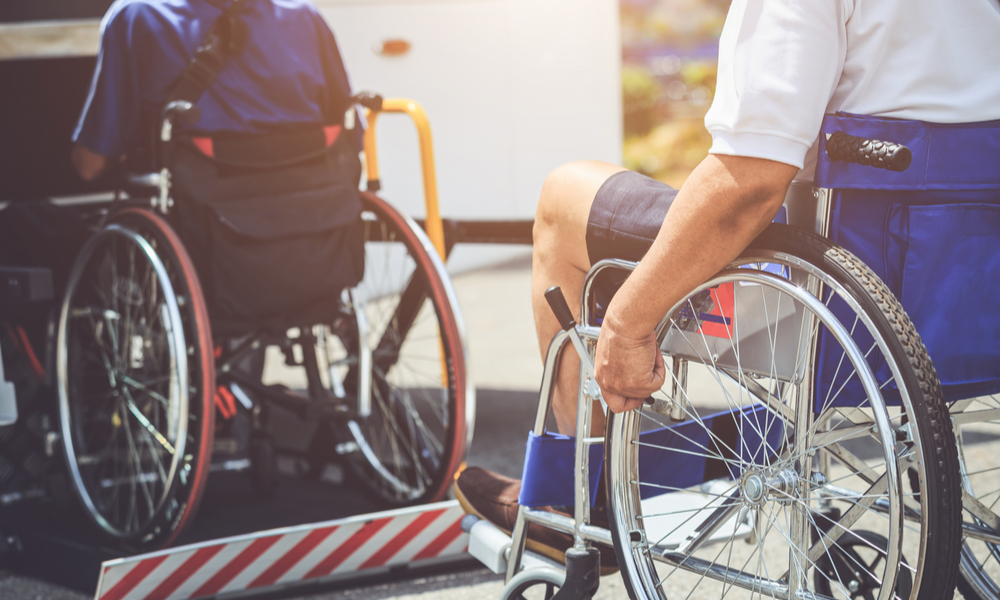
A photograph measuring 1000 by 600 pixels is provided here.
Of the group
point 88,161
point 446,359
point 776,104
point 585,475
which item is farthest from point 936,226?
point 88,161

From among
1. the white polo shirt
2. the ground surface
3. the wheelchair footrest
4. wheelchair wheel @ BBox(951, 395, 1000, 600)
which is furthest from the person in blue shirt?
wheelchair wheel @ BBox(951, 395, 1000, 600)

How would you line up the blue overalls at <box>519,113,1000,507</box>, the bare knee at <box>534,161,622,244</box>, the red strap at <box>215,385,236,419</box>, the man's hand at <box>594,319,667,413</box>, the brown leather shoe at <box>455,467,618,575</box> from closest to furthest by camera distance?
1. the blue overalls at <box>519,113,1000,507</box>
2. the man's hand at <box>594,319,667,413</box>
3. the bare knee at <box>534,161,622,244</box>
4. the brown leather shoe at <box>455,467,618,575</box>
5. the red strap at <box>215,385,236,419</box>

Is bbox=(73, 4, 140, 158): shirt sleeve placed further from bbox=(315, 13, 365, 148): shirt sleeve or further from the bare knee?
the bare knee

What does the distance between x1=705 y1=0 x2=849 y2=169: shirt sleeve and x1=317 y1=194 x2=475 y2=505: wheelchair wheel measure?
131cm

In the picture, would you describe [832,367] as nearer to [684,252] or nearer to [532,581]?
[684,252]

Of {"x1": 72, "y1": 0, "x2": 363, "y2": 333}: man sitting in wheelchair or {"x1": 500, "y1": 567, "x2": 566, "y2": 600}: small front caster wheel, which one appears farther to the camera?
{"x1": 72, "y1": 0, "x2": 363, "y2": 333}: man sitting in wheelchair

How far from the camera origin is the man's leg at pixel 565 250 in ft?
5.74

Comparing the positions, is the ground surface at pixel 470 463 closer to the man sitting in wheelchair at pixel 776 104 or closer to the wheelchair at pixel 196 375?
the wheelchair at pixel 196 375

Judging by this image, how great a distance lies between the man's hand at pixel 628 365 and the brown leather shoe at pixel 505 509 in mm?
419

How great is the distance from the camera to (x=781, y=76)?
4.27 ft

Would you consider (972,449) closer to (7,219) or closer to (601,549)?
(601,549)

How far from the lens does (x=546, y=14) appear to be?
6.30 metres

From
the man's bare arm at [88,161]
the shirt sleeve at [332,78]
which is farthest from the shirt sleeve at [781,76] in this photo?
the man's bare arm at [88,161]

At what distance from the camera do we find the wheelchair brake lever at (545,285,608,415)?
1671 mm
